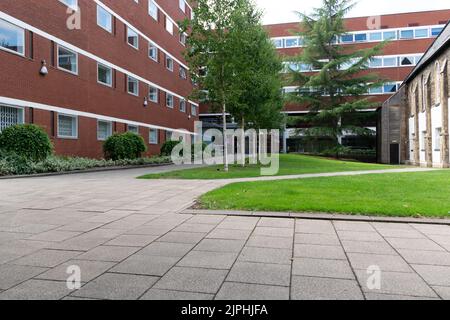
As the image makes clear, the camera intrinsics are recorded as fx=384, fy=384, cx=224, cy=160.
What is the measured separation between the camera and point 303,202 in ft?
26.2

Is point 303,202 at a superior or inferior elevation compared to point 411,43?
inferior

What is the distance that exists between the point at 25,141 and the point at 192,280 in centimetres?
1395

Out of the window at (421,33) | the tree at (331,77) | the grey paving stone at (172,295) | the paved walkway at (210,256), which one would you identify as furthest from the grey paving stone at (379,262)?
the window at (421,33)

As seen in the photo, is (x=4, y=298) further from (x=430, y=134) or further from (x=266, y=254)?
(x=430, y=134)

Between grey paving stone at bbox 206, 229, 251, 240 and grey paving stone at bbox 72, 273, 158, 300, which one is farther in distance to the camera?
grey paving stone at bbox 206, 229, 251, 240

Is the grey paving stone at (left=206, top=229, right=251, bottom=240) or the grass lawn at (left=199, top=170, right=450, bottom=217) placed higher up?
the grass lawn at (left=199, top=170, right=450, bottom=217)

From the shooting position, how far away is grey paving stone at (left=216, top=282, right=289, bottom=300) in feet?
10.8

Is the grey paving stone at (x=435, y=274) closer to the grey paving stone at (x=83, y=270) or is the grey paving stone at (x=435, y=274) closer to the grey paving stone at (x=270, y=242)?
the grey paving stone at (x=270, y=242)

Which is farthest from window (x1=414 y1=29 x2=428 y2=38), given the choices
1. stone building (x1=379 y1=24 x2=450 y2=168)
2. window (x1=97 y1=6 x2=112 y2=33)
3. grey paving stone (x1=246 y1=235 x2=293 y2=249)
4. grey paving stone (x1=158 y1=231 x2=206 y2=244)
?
grey paving stone (x1=158 y1=231 x2=206 y2=244)

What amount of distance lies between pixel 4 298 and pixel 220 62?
51.3 feet

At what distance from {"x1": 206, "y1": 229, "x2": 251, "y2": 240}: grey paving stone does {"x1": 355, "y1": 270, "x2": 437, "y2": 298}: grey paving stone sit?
1.90 m

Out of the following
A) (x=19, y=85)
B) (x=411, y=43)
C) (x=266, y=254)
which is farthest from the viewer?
(x=411, y=43)

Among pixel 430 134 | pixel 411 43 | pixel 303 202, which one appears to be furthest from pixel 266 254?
pixel 411 43

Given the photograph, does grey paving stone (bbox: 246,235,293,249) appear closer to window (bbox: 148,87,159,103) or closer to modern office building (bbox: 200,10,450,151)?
window (bbox: 148,87,159,103)
